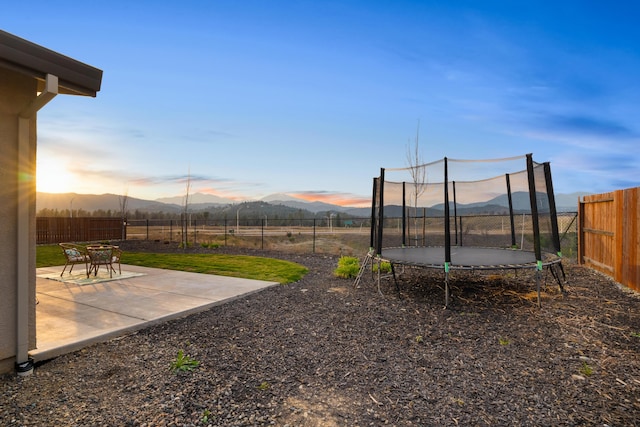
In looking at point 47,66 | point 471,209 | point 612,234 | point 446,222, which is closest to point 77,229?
point 47,66

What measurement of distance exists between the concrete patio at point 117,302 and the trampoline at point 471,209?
273 cm

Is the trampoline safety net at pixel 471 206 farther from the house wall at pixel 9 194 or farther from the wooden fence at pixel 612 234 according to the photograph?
the house wall at pixel 9 194

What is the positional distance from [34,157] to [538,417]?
3.93m

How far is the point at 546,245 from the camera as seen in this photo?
5.42 metres

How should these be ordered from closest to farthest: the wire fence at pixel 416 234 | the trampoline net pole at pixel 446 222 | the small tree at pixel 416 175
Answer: the trampoline net pole at pixel 446 222 < the wire fence at pixel 416 234 < the small tree at pixel 416 175

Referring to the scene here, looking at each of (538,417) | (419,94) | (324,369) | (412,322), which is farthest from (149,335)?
(419,94)

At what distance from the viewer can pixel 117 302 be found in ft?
13.9

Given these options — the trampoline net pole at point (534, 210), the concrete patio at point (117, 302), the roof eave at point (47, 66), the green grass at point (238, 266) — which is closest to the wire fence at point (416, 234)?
the green grass at point (238, 266)

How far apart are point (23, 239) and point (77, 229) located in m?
15.8

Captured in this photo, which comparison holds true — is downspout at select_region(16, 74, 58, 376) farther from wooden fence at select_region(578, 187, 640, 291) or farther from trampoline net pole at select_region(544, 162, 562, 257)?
wooden fence at select_region(578, 187, 640, 291)

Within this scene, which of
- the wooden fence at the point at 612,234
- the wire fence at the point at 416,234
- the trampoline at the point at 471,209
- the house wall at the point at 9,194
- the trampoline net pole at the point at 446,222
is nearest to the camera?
the house wall at the point at 9,194

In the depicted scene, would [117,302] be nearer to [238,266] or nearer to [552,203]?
[238,266]

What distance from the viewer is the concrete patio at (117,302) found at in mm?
3039

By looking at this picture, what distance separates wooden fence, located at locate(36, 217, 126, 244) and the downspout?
1524 cm
